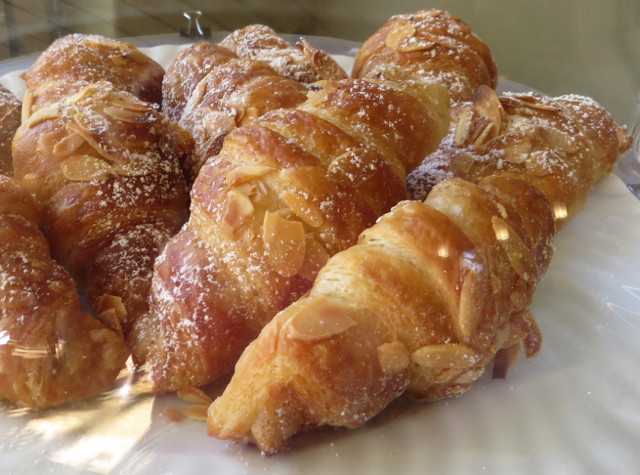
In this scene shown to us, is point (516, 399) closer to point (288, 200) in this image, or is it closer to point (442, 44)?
point (288, 200)

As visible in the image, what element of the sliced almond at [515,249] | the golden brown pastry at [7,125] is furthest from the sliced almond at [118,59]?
the sliced almond at [515,249]

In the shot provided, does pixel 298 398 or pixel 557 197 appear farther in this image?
pixel 557 197

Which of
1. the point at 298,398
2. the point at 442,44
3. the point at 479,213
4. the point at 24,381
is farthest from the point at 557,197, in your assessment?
the point at 24,381

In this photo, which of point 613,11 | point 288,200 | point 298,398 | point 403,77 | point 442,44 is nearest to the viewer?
point 298,398

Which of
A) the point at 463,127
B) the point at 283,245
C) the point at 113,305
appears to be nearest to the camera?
the point at 283,245

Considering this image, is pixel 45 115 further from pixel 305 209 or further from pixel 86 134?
pixel 305 209

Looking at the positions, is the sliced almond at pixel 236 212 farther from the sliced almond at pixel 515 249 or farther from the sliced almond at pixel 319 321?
the sliced almond at pixel 515 249

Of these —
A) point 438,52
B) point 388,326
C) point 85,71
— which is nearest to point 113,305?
point 388,326
